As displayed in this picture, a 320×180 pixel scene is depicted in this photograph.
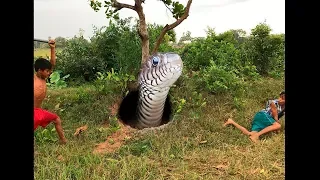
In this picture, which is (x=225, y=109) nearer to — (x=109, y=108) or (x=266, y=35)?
Answer: (x=109, y=108)

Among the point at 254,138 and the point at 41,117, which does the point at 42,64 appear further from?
A: the point at 254,138

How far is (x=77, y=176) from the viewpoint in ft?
10.8

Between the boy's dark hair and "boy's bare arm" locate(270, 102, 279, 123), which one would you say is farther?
"boy's bare arm" locate(270, 102, 279, 123)

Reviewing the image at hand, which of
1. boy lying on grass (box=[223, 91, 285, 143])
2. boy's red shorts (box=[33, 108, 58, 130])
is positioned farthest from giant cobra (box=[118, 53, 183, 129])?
boy's red shorts (box=[33, 108, 58, 130])

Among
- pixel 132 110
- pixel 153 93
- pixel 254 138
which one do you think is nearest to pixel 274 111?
pixel 254 138

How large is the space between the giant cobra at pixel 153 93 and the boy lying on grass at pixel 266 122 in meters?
0.90

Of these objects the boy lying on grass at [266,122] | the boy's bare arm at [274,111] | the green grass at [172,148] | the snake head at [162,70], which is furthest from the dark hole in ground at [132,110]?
the boy's bare arm at [274,111]

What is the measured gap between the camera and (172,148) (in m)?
4.04

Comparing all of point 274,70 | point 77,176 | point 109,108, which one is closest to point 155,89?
point 109,108

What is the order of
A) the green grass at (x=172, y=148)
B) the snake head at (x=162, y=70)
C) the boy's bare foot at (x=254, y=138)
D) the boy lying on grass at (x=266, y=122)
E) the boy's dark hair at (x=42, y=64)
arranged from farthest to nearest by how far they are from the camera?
the snake head at (x=162, y=70), the boy lying on grass at (x=266, y=122), the boy's bare foot at (x=254, y=138), the boy's dark hair at (x=42, y=64), the green grass at (x=172, y=148)

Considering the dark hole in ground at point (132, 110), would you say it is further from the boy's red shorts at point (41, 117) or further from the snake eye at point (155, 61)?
the boy's red shorts at point (41, 117)

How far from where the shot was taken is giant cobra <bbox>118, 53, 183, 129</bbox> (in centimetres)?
496

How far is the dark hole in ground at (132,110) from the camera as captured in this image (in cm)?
577

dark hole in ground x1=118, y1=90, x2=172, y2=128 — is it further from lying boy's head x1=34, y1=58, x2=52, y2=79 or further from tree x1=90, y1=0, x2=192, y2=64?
lying boy's head x1=34, y1=58, x2=52, y2=79
